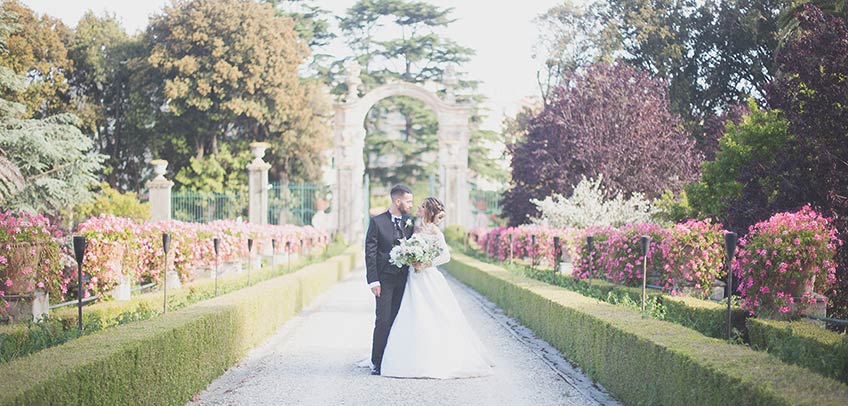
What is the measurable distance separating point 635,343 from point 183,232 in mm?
10268

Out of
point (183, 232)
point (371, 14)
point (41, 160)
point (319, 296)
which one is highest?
point (371, 14)

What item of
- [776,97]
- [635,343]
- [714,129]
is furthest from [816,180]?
[714,129]

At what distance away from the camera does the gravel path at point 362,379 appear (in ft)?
25.1

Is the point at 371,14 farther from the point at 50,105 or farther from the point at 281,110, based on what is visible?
the point at 50,105

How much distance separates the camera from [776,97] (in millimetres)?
13234

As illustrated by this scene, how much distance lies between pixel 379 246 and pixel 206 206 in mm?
27054

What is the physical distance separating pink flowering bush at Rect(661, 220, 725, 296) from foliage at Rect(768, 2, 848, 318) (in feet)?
4.64

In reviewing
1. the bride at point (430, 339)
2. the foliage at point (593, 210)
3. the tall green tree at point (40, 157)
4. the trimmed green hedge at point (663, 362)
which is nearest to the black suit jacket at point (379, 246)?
the bride at point (430, 339)

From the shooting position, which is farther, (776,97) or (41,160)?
(41,160)

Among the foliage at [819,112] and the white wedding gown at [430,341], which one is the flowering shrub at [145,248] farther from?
the foliage at [819,112]

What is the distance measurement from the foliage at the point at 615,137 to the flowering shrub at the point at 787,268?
48.2ft

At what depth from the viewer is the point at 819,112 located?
1246 cm

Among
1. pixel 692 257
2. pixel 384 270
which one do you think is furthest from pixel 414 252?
pixel 692 257

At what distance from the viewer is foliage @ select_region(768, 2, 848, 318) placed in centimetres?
1227
